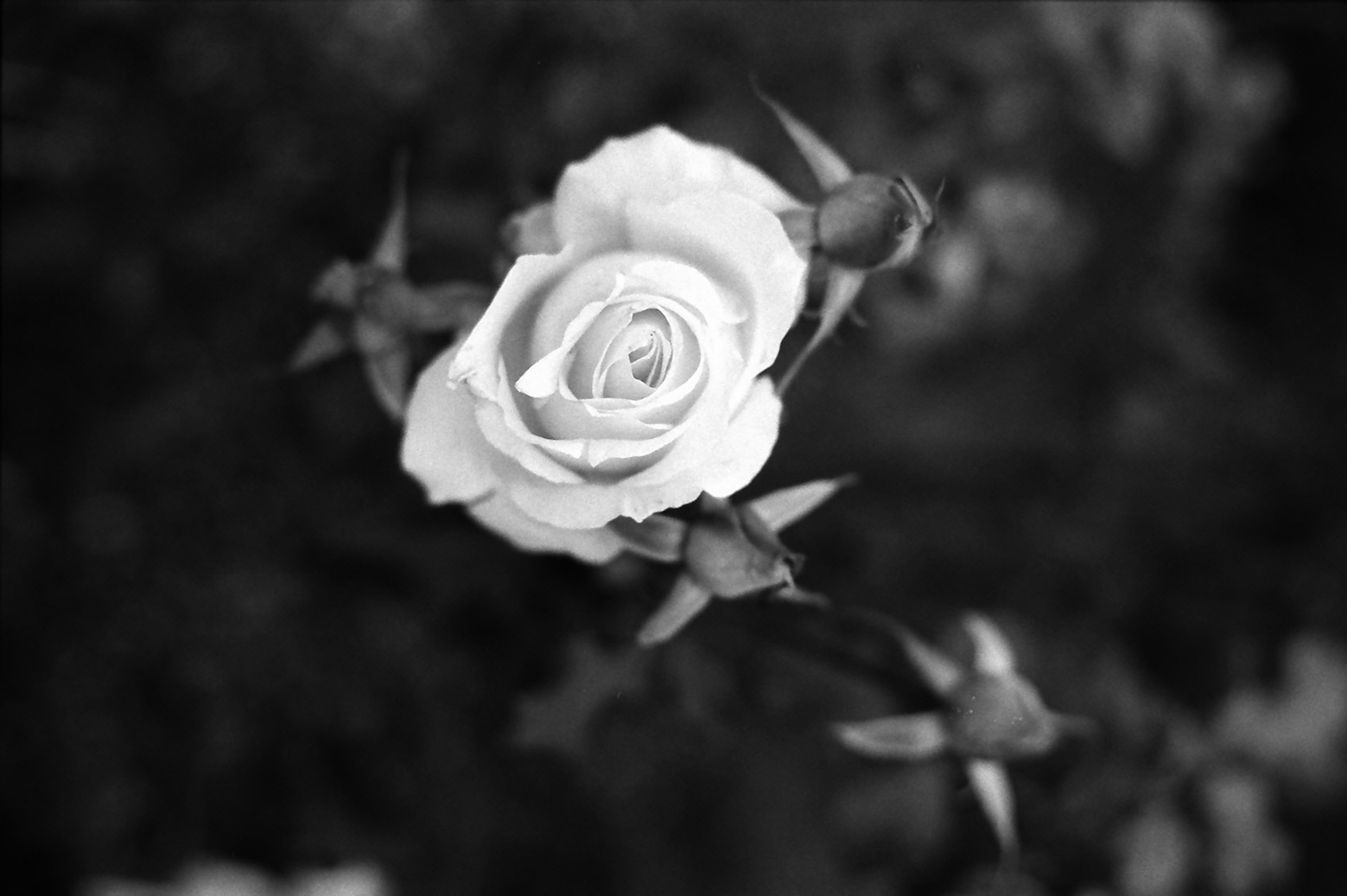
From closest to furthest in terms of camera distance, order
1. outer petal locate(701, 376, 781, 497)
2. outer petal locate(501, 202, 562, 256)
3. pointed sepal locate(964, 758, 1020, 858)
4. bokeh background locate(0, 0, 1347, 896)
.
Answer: outer petal locate(701, 376, 781, 497)
outer petal locate(501, 202, 562, 256)
pointed sepal locate(964, 758, 1020, 858)
bokeh background locate(0, 0, 1347, 896)

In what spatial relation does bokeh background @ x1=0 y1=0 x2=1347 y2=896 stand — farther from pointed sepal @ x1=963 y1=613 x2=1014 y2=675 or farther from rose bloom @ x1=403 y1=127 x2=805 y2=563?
rose bloom @ x1=403 y1=127 x2=805 y2=563

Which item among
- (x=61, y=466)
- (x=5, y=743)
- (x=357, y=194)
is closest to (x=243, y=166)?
(x=357, y=194)

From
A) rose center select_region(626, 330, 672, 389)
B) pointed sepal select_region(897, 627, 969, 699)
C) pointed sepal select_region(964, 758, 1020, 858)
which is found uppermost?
rose center select_region(626, 330, 672, 389)

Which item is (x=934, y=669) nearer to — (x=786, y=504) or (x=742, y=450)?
(x=786, y=504)

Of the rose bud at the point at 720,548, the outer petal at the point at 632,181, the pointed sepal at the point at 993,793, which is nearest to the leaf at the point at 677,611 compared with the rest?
the rose bud at the point at 720,548

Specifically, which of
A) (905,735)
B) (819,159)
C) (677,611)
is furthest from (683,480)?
(905,735)

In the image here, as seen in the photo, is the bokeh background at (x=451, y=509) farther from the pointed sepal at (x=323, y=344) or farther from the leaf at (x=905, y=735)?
the pointed sepal at (x=323, y=344)

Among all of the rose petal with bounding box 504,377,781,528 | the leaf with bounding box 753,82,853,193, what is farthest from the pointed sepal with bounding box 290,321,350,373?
the leaf with bounding box 753,82,853,193
